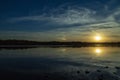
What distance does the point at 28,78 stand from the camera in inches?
728

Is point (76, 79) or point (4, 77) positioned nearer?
point (76, 79)

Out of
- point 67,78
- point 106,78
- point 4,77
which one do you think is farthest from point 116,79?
point 4,77

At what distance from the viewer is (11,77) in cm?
1909

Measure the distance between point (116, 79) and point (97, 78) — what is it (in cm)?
171

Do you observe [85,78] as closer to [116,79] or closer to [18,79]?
[116,79]

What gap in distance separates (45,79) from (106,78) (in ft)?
18.7

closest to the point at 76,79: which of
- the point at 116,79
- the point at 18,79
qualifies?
the point at 116,79

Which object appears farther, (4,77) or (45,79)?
(4,77)

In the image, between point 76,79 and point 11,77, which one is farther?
point 11,77

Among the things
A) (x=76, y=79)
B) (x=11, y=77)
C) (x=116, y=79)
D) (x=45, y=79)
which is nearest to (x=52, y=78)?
(x=45, y=79)

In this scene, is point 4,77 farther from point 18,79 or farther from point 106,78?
point 106,78

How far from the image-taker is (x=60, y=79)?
17922mm

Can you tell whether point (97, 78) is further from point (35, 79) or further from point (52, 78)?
point (35, 79)

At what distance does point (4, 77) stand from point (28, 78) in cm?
253
